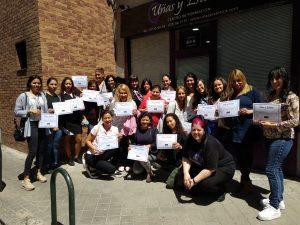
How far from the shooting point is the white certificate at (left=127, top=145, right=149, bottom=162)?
18.2 ft

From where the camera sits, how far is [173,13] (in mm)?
7262

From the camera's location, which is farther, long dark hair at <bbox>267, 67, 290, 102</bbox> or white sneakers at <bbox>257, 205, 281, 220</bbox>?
white sneakers at <bbox>257, 205, 281, 220</bbox>

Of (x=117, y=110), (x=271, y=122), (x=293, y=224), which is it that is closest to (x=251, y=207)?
(x=293, y=224)

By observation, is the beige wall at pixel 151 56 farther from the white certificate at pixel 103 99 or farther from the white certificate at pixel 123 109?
the white certificate at pixel 123 109

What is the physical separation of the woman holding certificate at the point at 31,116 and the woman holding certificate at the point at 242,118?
3.35 metres

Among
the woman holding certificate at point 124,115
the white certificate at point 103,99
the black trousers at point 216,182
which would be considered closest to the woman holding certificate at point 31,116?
the white certificate at point 103,99

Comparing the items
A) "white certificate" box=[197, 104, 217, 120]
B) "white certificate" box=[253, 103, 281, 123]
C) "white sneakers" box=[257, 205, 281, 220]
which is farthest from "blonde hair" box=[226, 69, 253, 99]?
"white sneakers" box=[257, 205, 281, 220]

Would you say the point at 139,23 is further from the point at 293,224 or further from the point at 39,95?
the point at 293,224

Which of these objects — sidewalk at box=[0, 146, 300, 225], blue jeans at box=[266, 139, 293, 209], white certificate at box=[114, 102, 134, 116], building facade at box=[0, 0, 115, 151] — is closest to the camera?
blue jeans at box=[266, 139, 293, 209]

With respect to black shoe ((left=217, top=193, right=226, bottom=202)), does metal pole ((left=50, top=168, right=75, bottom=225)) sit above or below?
above

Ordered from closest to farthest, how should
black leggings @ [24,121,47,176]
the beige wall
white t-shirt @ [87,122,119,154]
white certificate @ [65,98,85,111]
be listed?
black leggings @ [24,121,47,176] < white t-shirt @ [87,122,119,154] < white certificate @ [65,98,85,111] < the beige wall

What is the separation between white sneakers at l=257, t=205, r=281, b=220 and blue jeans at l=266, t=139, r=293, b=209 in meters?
0.06

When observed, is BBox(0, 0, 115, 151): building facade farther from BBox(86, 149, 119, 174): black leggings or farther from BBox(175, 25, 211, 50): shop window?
BBox(86, 149, 119, 174): black leggings

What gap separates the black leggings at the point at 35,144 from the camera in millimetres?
5664
